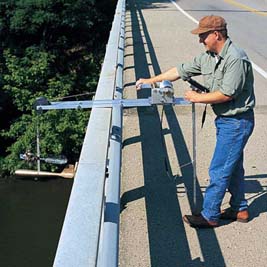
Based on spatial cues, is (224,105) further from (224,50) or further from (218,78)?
(224,50)

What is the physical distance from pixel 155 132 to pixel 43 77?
1842cm

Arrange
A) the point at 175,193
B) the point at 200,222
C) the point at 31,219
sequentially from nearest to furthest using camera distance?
1. the point at 200,222
2. the point at 175,193
3. the point at 31,219

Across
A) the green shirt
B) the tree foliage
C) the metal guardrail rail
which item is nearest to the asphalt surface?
the metal guardrail rail

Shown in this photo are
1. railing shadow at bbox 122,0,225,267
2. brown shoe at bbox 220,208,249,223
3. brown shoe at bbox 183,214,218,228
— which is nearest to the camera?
railing shadow at bbox 122,0,225,267

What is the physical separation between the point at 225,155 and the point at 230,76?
2.21ft

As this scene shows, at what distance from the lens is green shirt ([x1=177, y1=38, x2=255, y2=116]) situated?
450 cm

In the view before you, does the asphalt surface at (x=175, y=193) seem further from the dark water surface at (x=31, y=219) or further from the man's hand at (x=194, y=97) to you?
the dark water surface at (x=31, y=219)

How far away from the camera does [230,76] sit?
4.50 metres

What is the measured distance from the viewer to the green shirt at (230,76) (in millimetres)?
4496

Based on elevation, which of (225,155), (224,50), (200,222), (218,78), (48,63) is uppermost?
(224,50)

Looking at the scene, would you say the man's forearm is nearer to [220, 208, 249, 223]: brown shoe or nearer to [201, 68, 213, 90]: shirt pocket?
[201, 68, 213, 90]: shirt pocket

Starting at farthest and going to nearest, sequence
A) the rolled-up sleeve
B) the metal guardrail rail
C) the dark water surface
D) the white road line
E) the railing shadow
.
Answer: the dark water surface → the white road line → the railing shadow → the rolled-up sleeve → the metal guardrail rail

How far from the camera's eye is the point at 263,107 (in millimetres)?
9117

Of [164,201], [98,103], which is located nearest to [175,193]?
[164,201]
